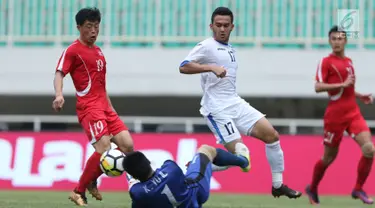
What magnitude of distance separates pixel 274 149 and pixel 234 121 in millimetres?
574

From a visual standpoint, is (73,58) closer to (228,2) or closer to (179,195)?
(179,195)

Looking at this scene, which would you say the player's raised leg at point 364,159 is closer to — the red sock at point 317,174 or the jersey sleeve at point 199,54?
the red sock at point 317,174

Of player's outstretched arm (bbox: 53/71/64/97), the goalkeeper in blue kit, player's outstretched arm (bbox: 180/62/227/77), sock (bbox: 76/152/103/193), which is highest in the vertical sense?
player's outstretched arm (bbox: 180/62/227/77)

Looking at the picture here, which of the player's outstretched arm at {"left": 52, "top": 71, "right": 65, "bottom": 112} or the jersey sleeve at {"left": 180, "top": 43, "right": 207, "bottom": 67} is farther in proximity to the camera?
the jersey sleeve at {"left": 180, "top": 43, "right": 207, "bottom": 67}

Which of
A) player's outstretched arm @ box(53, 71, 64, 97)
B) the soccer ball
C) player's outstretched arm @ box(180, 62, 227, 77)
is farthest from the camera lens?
player's outstretched arm @ box(53, 71, 64, 97)

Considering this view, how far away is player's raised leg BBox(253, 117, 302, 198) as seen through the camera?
11680mm

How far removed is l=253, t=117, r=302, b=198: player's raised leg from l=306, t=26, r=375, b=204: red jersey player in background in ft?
8.62

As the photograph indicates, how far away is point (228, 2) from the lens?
2359cm

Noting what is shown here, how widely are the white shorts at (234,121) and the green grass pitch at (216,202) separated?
1.01m

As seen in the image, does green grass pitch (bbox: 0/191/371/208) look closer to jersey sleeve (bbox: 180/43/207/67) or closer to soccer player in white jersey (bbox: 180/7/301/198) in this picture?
soccer player in white jersey (bbox: 180/7/301/198)

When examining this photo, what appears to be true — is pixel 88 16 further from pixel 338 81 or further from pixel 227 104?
pixel 338 81

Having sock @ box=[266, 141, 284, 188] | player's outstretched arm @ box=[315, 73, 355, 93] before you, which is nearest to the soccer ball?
sock @ box=[266, 141, 284, 188]

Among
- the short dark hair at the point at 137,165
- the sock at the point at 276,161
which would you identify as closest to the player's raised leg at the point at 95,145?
the sock at the point at 276,161

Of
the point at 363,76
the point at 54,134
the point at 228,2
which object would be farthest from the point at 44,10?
the point at 363,76
